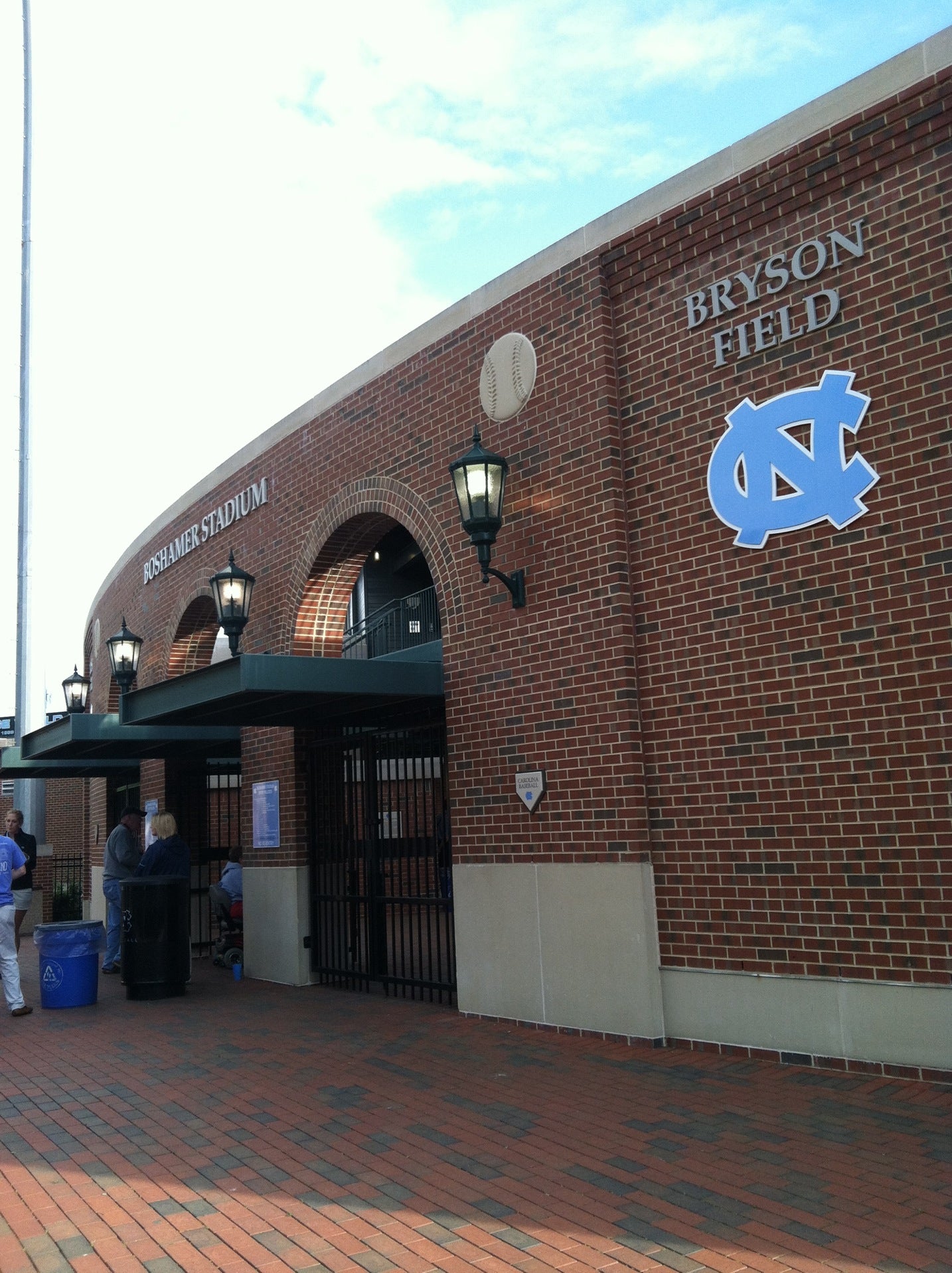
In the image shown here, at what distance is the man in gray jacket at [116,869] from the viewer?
42.1 ft

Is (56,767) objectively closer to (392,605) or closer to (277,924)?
(277,924)

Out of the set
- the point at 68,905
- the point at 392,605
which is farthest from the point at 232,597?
the point at 68,905

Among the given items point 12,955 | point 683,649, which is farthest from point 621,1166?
point 12,955

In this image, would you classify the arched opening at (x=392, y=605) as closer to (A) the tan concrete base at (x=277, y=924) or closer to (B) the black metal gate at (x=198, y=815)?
(B) the black metal gate at (x=198, y=815)

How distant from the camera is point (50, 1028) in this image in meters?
9.05

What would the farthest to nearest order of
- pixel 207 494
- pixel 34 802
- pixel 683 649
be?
pixel 34 802 → pixel 207 494 → pixel 683 649

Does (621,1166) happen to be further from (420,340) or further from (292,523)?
(292,523)

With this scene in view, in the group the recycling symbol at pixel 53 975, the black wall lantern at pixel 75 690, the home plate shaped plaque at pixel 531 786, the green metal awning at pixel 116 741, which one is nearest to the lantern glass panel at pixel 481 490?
the home plate shaped plaque at pixel 531 786

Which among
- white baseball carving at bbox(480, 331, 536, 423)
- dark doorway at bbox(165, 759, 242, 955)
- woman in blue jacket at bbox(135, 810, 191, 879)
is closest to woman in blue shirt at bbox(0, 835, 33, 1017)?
woman in blue jacket at bbox(135, 810, 191, 879)

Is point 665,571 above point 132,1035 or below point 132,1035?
above

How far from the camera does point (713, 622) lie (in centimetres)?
732

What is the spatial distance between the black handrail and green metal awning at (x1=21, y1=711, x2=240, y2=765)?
6708 mm

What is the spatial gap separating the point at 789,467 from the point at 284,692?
13.1 ft

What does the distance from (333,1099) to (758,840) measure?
2.93 m
